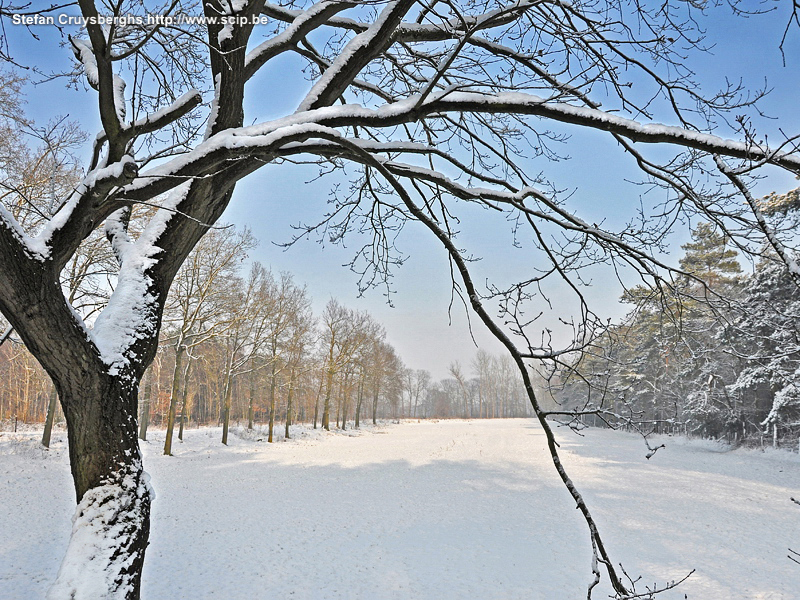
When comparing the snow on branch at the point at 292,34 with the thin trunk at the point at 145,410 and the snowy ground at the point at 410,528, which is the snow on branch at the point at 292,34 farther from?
the thin trunk at the point at 145,410

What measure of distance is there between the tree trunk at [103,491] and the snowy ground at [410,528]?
389 centimetres

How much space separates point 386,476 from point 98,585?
12933mm

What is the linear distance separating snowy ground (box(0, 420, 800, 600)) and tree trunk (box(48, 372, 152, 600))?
3888 millimetres

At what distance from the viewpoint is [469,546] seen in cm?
866

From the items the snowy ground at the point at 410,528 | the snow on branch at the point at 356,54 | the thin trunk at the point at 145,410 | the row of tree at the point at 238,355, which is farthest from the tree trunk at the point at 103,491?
the thin trunk at the point at 145,410

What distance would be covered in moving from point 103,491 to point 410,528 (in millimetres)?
7946

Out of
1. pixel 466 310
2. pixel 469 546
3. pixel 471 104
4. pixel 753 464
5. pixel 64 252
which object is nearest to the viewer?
pixel 471 104

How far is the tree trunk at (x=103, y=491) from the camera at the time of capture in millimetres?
2836

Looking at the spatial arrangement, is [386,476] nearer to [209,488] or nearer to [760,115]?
[209,488]

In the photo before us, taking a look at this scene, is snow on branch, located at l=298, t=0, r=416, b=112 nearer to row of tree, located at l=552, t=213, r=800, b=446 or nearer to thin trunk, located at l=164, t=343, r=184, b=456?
row of tree, located at l=552, t=213, r=800, b=446

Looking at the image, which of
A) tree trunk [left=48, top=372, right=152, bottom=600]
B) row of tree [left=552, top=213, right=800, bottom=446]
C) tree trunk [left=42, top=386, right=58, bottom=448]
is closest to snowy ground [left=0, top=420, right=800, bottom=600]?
tree trunk [left=42, top=386, right=58, bottom=448]

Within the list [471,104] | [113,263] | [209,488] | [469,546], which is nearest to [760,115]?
[471,104]

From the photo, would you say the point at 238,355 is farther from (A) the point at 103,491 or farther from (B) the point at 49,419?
(A) the point at 103,491

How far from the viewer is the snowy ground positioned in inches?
269
